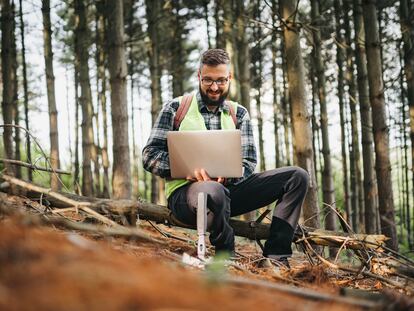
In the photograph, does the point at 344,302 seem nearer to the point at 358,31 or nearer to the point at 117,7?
the point at 117,7

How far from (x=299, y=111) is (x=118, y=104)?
2.54 metres

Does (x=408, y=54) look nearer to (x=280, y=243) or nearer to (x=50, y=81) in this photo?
(x=280, y=243)

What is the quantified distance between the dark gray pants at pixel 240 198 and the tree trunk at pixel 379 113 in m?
2.32

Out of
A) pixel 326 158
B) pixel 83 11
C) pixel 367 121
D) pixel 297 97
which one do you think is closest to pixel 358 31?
pixel 367 121

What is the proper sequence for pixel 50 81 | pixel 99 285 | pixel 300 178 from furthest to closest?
1. pixel 50 81
2. pixel 300 178
3. pixel 99 285

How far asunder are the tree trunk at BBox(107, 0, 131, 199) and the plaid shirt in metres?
2.37

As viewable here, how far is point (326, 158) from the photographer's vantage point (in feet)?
25.9

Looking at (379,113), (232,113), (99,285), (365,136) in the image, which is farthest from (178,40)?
(99,285)

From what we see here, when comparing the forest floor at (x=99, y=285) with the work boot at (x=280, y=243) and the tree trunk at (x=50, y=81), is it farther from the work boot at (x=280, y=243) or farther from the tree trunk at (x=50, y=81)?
the tree trunk at (x=50, y=81)

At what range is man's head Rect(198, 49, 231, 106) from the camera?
3533 millimetres

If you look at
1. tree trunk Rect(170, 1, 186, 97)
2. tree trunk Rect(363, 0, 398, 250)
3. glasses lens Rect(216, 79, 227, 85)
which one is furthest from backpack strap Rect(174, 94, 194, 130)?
tree trunk Rect(170, 1, 186, 97)

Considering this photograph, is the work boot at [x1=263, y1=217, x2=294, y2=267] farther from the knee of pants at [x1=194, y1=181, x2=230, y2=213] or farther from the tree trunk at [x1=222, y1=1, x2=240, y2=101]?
the tree trunk at [x1=222, y1=1, x2=240, y2=101]

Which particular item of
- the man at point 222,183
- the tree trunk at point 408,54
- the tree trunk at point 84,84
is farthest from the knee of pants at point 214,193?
the tree trunk at point 84,84

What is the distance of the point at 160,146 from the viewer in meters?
3.52
